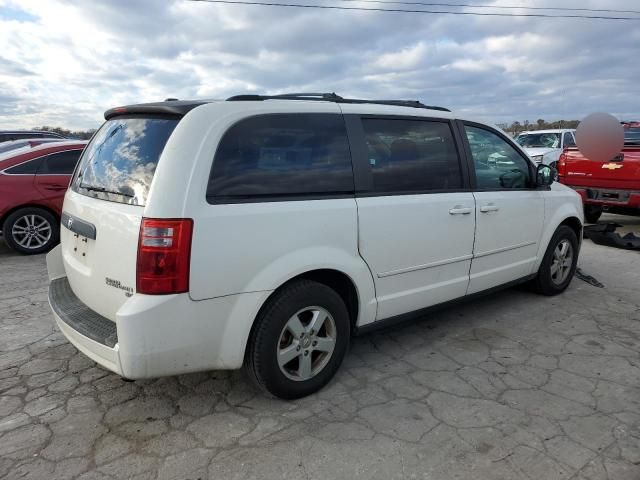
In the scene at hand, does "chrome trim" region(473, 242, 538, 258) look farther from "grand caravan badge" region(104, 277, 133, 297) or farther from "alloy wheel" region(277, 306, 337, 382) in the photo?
"grand caravan badge" region(104, 277, 133, 297)

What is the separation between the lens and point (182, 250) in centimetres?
234

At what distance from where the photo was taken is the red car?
6578 mm

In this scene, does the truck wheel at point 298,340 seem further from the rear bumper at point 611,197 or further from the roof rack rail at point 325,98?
the rear bumper at point 611,197

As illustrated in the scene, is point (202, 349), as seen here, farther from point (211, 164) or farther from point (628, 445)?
point (628, 445)

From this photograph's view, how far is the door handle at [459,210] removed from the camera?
3.52 metres

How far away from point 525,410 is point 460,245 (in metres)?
1.25

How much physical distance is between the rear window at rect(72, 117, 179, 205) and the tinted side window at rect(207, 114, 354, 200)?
34cm

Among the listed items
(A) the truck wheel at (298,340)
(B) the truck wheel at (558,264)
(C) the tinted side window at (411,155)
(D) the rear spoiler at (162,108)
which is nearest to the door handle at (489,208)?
(C) the tinted side window at (411,155)

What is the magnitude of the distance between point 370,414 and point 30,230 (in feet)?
19.3

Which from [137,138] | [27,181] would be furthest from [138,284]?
[27,181]

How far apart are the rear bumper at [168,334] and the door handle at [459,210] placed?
163cm

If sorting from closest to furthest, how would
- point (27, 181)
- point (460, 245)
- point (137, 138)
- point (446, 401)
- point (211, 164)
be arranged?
point (211, 164), point (137, 138), point (446, 401), point (460, 245), point (27, 181)

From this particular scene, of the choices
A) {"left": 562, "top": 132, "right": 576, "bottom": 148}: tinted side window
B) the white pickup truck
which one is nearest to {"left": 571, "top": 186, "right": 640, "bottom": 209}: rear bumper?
the white pickup truck

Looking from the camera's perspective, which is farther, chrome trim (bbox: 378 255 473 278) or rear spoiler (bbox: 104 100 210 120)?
chrome trim (bbox: 378 255 473 278)
